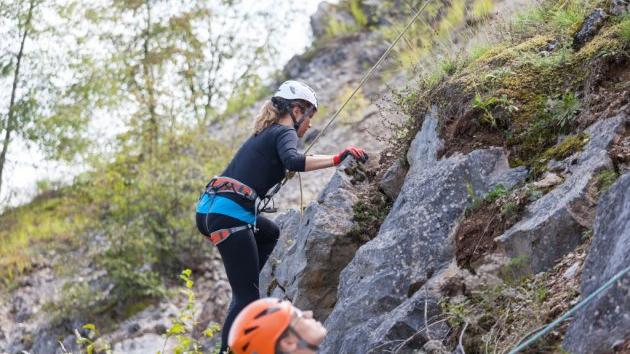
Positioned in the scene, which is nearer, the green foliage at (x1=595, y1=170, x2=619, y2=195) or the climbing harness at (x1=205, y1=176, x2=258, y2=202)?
the green foliage at (x1=595, y1=170, x2=619, y2=195)

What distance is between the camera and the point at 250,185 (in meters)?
6.78

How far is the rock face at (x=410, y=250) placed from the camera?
6.21m

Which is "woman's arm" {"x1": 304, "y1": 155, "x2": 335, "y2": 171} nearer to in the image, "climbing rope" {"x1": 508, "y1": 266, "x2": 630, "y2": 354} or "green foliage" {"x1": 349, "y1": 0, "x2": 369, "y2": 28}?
"climbing rope" {"x1": 508, "y1": 266, "x2": 630, "y2": 354}

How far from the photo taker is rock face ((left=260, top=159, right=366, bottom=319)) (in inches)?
289

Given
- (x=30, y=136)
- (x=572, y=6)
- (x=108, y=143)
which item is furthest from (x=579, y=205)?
(x=30, y=136)

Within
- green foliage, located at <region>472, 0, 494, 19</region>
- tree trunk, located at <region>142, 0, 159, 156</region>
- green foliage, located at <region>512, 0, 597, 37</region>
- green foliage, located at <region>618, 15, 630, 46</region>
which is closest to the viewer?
green foliage, located at <region>618, 15, 630, 46</region>

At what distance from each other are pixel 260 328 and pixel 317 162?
8.42 feet

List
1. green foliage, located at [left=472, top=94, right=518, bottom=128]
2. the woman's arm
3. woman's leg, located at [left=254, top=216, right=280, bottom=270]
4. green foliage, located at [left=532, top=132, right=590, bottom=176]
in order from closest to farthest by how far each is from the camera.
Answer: green foliage, located at [left=532, top=132, right=590, bottom=176]
the woman's arm
green foliage, located at [left=472, top=94, right=518, bottom=128]
woman's leg, located at [left=254, top=216, right=280, bottom=270]

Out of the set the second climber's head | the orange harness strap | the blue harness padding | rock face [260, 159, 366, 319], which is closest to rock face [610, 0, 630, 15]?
rock face [260, 159, 366, 319]

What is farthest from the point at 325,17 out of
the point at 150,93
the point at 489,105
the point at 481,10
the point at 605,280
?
the point at 605,280

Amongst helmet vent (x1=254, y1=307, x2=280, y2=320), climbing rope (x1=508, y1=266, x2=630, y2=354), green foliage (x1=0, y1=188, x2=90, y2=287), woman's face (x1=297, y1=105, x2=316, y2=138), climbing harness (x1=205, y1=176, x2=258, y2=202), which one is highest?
green foliage (x1=0, y1=188, x2=90, y2=287)

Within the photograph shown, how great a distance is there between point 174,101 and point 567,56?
1351 centimetres

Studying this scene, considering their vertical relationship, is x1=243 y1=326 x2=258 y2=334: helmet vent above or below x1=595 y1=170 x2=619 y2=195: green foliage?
above

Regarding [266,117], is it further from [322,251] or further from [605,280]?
[605,280]
